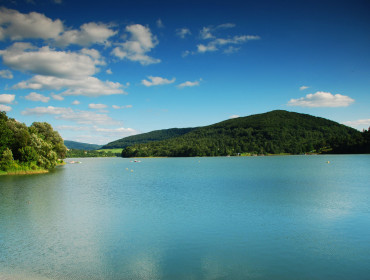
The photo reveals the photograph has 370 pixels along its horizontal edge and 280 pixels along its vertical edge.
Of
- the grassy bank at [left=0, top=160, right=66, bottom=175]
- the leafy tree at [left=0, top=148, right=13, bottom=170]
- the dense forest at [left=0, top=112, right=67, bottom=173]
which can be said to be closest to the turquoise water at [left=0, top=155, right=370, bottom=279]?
the leafy tree at [left=0, top=148, right=13, bottom=170]

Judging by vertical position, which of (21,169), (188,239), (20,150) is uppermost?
(20,150)

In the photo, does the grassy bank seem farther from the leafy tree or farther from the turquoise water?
the turquoise water

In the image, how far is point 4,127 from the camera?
61406 millimetres

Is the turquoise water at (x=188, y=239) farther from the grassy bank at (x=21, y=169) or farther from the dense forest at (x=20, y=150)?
the grassy bank at (x=21, y=169)

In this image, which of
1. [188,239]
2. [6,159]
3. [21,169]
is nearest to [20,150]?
[6,159]

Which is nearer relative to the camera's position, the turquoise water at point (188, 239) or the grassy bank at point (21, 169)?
the turquoise water at point (188, 239)

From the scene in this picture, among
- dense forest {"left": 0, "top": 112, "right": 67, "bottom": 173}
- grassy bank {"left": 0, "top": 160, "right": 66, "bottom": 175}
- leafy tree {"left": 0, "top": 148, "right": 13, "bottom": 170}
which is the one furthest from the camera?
grassy bank {"left": 0, "top": 160, "right": 66, "bottom": 175}

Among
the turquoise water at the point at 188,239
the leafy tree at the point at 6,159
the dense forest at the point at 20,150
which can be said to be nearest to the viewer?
the turquoise water at the point at 188,239

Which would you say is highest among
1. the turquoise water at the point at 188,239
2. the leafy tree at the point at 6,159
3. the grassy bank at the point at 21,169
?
the leafy tree at the point at 6,159

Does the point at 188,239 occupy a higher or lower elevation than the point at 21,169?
lower

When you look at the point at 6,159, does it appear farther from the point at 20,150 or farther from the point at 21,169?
the point at 21,169

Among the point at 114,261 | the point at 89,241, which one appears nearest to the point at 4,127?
the point at 89,241

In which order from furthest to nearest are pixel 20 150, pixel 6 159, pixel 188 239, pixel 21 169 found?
pixel 21 169, pixel 20 150, pixel 6 159, pixel 188 239

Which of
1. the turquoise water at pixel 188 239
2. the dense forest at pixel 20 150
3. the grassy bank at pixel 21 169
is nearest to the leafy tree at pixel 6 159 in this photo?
the dense forest at pixel 20 150
